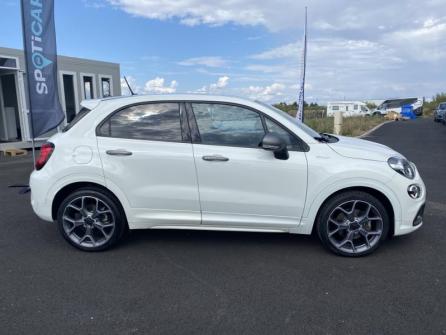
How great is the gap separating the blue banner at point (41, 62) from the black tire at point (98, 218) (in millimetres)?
4401

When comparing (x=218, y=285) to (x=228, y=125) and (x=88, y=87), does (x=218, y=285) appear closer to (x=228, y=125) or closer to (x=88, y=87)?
(x=228, y=125)

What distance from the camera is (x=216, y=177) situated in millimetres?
3902

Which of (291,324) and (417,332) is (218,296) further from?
(417,332)

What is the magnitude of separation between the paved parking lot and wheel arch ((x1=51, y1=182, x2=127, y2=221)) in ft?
1.55

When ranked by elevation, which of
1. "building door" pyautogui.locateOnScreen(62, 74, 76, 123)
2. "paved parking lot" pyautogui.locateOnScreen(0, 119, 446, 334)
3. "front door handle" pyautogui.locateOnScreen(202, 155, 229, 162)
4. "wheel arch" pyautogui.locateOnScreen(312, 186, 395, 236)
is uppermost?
"building door" pyautogui.locateOnScreen(62, 74, 76, 123)

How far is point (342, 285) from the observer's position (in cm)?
340

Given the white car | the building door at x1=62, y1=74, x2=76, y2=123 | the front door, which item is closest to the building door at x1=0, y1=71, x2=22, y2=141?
the building door at x1=62, y1=74, x2=76, y2=123

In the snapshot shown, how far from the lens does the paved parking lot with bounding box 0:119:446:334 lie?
9.32ft

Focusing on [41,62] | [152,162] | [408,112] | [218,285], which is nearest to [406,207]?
[218,285]

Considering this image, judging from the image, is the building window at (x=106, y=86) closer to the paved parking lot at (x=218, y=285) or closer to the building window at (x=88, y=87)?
the building window at (x=88, y=87)

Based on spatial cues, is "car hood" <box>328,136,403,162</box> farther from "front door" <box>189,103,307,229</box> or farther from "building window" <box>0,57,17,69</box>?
"building window" <box>0,57,17,69</box>

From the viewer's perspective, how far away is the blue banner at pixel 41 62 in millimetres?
7816

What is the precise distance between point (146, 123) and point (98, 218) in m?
1.18

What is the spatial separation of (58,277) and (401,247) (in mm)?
3661
